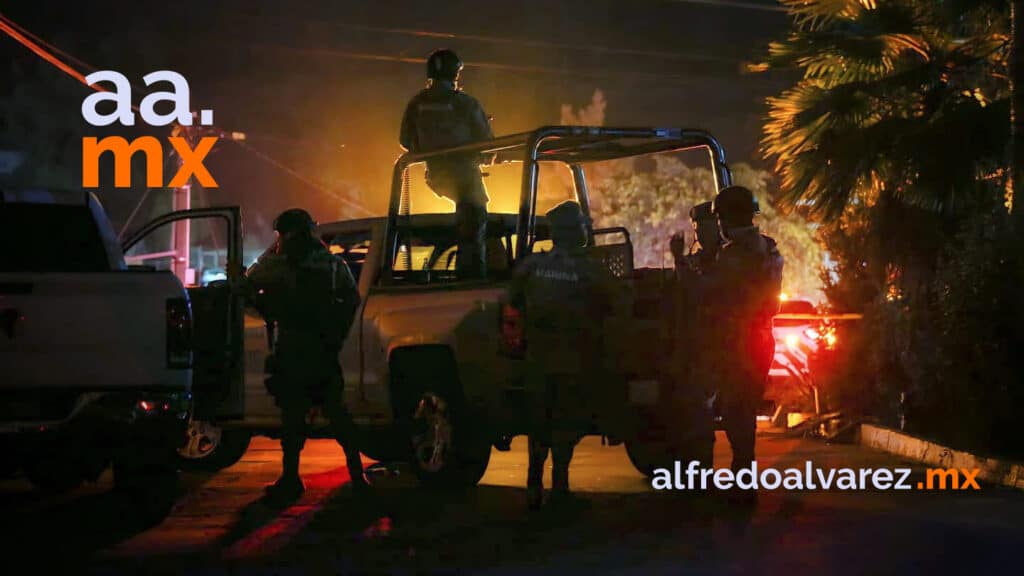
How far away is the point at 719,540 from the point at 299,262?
3713mm

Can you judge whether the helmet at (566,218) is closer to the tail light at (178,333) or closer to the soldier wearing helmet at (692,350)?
the soldier wearing helmet at (692,350)

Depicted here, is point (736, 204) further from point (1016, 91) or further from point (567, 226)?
point (1016, 91)

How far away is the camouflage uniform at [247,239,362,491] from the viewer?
1059 centimetres

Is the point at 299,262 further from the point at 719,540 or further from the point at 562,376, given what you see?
the point at 719,540

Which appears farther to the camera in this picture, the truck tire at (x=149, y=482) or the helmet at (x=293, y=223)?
the helmet at (x=293, y=223)

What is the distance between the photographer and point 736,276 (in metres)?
9.91

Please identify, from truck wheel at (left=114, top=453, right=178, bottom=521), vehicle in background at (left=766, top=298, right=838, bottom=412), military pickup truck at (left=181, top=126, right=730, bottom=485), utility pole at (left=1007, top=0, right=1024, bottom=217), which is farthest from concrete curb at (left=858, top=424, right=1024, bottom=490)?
truck wheel at (left=114, top=453, right=178, bottom=521)

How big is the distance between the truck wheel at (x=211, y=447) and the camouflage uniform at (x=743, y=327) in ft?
13.2

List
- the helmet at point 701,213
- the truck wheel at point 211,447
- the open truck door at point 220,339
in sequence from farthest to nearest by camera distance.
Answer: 1. the truck wheel at point 211,447
2. the helmet at point 701,213
3. the open truck door at point 220,339


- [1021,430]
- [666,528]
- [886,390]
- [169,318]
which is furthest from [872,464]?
[169,318]

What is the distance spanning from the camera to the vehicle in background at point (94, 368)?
8.54 meters

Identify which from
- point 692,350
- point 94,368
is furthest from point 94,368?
point 692,350

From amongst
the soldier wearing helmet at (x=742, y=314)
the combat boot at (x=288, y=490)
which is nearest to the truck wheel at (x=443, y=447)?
the combat boot at (x=288, y=490)

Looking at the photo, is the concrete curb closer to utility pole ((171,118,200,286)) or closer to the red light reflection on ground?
the red light reflection on ground
